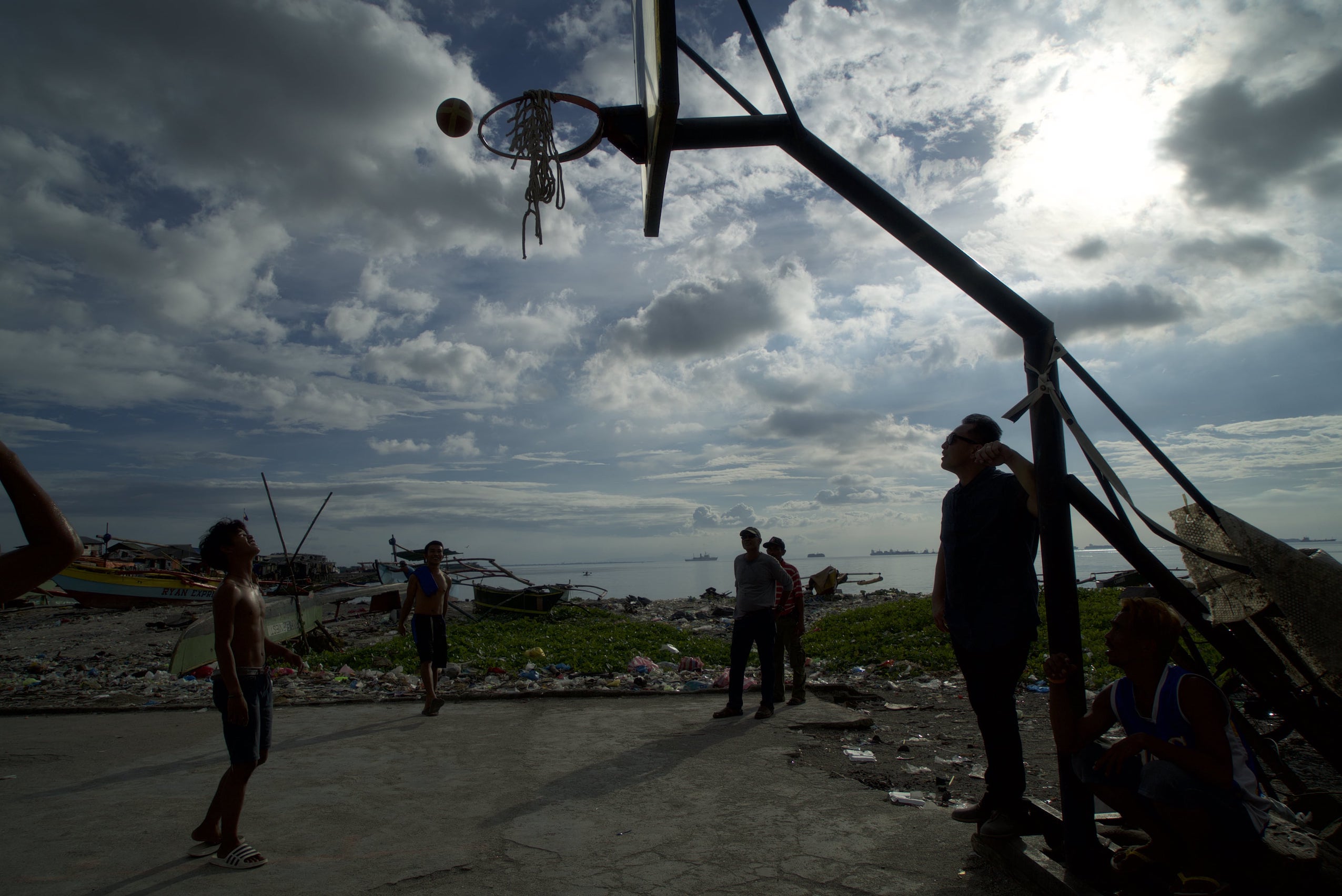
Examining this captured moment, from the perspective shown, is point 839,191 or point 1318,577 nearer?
point 1318,577

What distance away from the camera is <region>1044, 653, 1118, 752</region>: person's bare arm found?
2.68 meters

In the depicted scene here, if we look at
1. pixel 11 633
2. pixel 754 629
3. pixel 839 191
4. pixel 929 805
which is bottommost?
pixel 11 633

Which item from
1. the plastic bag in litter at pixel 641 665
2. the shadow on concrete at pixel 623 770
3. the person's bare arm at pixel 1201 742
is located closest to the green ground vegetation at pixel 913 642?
the plastic bag in litter at pixel 641 665

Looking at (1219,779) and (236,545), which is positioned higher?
(236,545)

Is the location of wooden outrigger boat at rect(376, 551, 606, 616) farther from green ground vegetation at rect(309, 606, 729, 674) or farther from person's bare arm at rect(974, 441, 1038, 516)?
person's bare arm at rect(974, 441, 1038, 516)

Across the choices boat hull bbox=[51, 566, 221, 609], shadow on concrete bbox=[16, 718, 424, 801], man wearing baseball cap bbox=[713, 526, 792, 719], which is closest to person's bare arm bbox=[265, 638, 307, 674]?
shadow on concrete bbox=[16, 718, 424, 801]

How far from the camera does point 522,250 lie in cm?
397

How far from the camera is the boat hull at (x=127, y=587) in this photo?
91.8 ft

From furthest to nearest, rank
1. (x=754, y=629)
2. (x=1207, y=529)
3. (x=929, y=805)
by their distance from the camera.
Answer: (x=754, y=629) < (x=929, y=805) < (x=1207, y=529)

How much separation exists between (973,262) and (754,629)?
4.54 metres

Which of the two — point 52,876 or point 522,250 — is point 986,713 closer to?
point 522,250

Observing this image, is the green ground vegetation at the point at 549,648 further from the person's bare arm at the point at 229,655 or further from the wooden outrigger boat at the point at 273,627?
the person's bare arm at the point at 229,655

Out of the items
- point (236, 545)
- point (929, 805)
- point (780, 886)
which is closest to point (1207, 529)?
point (929, 805)

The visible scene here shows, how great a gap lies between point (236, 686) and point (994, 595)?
11.9 ft
